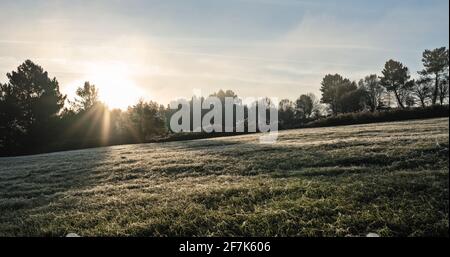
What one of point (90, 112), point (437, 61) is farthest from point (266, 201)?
point (90, 112)

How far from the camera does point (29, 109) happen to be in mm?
35250

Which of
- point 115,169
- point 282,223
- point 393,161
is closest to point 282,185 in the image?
point 282,223

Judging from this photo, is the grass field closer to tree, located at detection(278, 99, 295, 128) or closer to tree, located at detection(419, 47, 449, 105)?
tree, located at detection(419, 47, 449, 105)

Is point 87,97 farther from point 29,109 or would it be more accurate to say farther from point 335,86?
point 335,86

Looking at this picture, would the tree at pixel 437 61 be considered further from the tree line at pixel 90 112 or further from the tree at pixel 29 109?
the tree at pixel 29 109

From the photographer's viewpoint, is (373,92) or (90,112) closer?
(373,92)

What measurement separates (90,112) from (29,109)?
2048 cm

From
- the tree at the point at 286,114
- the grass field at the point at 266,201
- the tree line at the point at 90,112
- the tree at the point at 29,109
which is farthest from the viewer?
the tree at the point at 286,114

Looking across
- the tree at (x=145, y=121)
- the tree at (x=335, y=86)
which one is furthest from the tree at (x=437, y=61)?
the tree at (x=145, y=121)

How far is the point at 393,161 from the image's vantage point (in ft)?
33.9

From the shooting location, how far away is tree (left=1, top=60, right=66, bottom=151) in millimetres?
29720

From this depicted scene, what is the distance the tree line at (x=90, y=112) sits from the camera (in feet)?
64.3
